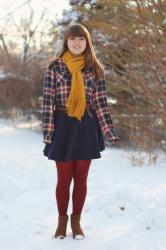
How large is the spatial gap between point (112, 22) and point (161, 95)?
133 centimetres

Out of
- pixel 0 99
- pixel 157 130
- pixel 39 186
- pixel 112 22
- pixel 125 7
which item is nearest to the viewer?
pixel 39 186

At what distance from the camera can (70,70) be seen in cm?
385

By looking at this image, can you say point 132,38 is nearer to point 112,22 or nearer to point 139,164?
point 112,22

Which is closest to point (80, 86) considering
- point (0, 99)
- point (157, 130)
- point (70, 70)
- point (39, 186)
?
point (70, 70)

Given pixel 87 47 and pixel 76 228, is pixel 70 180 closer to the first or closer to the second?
pixel 76 228

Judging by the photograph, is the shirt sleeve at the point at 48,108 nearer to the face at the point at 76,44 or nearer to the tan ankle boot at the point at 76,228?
the face at the point at 76,44

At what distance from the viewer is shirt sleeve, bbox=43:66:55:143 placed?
12.5 feet

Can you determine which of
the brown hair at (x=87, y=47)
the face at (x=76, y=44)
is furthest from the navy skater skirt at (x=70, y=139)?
the face at (x=76, y=44)

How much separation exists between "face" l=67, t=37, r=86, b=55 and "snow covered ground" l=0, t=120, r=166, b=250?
1403mm

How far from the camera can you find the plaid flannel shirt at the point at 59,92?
3.82 metres

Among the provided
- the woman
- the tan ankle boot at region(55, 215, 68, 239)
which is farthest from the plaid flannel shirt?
the tan ankle boot at region(55, 215, 68, 239)

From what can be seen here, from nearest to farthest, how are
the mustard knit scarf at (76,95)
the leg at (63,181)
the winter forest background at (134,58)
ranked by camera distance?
→ 1. the mustard knit scarf at (76,95)
2. the leg at (63,181)
3. the winter forest background at (134,58)

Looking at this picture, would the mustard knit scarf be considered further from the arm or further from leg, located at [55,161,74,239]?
leg, located at [55,161,74,239]

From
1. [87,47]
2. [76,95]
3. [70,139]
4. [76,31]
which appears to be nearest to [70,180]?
[70,139]
